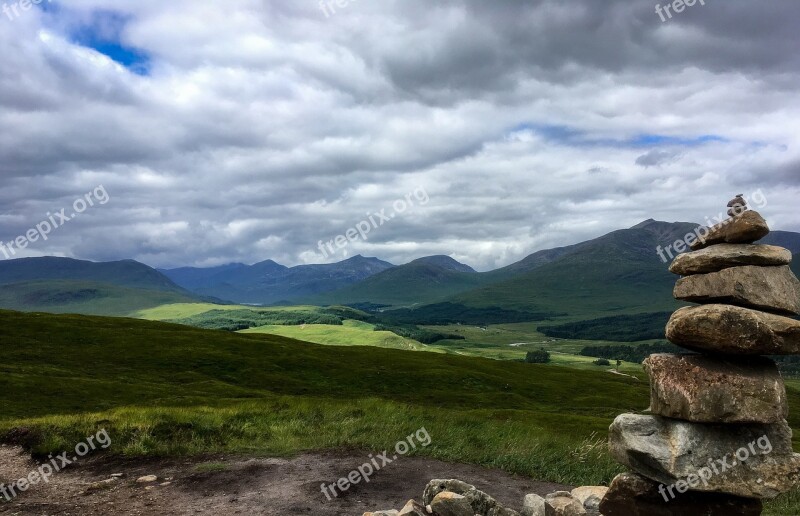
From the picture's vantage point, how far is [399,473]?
24266mm

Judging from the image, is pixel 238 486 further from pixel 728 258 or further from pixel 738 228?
pixel 738 228

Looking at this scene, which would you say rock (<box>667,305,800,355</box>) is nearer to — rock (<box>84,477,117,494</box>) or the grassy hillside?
the grassy hillside

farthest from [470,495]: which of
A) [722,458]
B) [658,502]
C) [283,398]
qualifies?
[283,398]

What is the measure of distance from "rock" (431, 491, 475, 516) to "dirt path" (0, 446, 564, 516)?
3535 millimetres

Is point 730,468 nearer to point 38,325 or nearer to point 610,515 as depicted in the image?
point 610,515

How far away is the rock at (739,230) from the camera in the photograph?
16.5m

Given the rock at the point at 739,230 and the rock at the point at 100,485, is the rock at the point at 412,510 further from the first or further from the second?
the rock at the point at 100,485

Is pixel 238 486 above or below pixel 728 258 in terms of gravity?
below

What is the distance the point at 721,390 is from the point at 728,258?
410 centimetres

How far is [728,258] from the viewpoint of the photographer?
1662 cm

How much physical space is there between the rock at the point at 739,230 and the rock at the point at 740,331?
8.19 feet

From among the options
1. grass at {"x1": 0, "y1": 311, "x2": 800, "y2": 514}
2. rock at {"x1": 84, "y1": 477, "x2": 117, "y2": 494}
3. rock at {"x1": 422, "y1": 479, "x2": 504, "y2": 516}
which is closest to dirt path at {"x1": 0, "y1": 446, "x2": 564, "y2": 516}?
rock at {"x1": 84, "y1": 477, "x2": 117, "y2": 494}

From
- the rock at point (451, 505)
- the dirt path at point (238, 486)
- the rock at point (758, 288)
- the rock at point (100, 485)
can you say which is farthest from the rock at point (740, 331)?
the rock at point (100, 485)

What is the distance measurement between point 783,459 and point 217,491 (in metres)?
19.6
